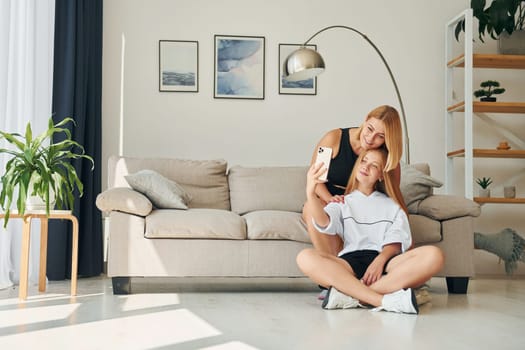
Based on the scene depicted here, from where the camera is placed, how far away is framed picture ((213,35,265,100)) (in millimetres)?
5094

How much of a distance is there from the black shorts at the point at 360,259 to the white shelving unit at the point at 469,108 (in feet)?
6.27

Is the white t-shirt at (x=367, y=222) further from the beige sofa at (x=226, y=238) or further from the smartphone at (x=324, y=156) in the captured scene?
the beige sofa at (x=226, y=238)

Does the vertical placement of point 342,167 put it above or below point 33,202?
above

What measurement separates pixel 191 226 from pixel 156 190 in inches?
14.1

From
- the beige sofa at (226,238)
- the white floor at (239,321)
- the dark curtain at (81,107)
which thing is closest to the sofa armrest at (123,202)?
the beige sofa at (226,238)

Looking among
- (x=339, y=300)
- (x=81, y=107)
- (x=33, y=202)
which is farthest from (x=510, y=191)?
(x=33, y=202)

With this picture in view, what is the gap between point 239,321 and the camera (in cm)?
271

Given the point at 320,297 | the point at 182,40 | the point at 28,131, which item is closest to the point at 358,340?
the point at 320,297

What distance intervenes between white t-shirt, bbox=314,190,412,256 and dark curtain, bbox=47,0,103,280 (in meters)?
2.01

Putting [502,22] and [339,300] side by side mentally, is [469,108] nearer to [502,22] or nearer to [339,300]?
[502,22]

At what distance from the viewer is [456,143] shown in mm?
5293

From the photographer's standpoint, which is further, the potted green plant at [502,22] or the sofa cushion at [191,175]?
the potted green plant at [502,22]

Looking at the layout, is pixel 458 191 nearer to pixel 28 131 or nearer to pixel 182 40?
pixel 182 40

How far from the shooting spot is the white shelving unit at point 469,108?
4.81 m
